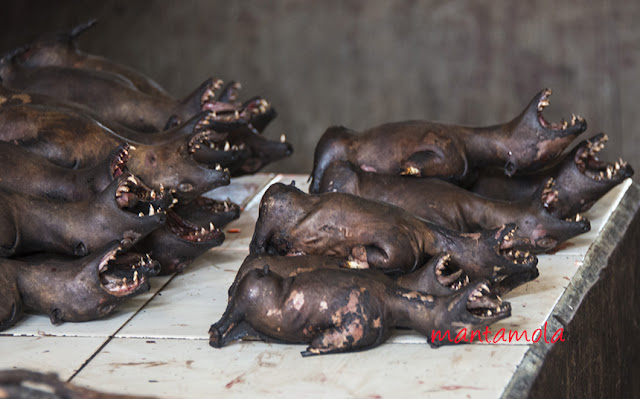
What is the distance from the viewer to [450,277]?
2656mm

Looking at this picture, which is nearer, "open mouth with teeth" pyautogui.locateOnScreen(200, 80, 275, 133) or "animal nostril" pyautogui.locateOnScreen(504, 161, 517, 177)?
"animal nostril" pyautogui.locateOnScreen(504, 161, 517, 177)

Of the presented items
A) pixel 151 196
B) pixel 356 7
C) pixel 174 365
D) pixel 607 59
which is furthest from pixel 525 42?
pixel 174 365

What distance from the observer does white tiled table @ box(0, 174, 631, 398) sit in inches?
92.3

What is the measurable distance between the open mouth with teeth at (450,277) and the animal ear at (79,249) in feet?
Answer: 3.63

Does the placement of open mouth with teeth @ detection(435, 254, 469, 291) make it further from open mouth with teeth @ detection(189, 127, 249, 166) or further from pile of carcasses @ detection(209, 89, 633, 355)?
open mouth with teeth @ detection(189, 127, 249, 166)

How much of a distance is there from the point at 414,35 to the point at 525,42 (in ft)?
3.06

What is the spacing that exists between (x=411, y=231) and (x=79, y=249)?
1.04m

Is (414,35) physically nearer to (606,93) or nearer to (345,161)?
(606,93)

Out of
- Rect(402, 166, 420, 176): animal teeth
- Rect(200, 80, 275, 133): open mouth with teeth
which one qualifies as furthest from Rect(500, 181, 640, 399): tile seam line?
Rect(200, 80, 275, 133): open mouth with teeth

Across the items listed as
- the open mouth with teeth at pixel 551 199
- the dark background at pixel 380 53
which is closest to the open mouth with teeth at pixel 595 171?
the open mouth with teeth at pixel 551 199

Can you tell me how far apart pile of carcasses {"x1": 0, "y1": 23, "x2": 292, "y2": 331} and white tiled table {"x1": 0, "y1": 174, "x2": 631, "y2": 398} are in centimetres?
13

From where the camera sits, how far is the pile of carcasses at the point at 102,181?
2.83 m

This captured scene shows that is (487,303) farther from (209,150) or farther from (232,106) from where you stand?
(232,106)

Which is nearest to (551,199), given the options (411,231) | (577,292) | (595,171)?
(595,171)
